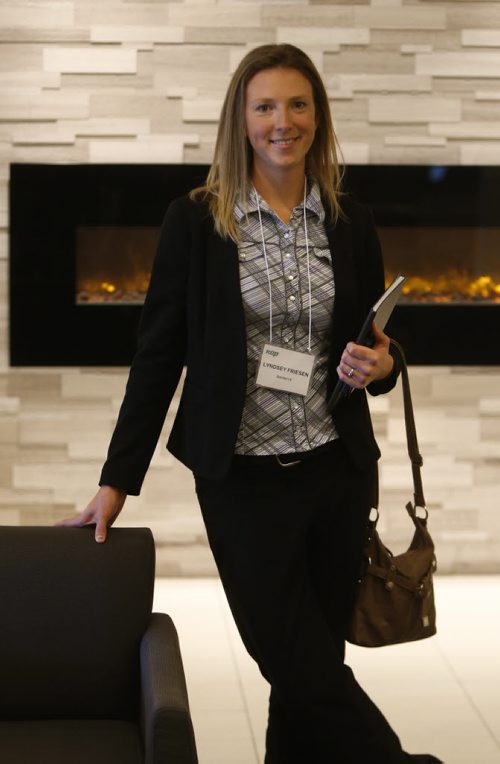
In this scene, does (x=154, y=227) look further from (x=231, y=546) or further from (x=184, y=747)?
(x=184, y=747)

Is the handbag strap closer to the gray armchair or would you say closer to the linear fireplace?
the gray armchair

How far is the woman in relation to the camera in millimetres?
2262

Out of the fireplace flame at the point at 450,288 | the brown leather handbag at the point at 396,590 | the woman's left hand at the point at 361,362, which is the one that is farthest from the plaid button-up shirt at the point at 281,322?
the fireplace flame at the point at 450,288

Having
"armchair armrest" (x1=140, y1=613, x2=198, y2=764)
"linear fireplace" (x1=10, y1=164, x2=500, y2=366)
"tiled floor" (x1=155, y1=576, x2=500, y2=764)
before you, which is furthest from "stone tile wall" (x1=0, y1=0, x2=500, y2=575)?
"armchair armrest" (x1=140, y1=613, x2=198, y2=764)

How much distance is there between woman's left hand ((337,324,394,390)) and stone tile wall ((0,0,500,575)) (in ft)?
8.24

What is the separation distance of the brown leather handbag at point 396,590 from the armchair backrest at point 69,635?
0.47m

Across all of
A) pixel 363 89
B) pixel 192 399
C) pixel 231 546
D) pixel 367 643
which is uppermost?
pixel 363 89

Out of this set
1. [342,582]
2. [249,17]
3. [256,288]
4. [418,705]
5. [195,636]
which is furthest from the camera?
[249,17]

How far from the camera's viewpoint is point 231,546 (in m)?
2.34

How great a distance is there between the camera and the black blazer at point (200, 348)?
2260mm

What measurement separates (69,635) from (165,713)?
42 cm

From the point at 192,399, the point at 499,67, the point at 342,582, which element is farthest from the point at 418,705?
the point at 499,67

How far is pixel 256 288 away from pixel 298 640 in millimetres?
697

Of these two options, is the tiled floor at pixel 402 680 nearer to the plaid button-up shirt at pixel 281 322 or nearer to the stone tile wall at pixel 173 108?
the stone tile wall at pixel 173 108
